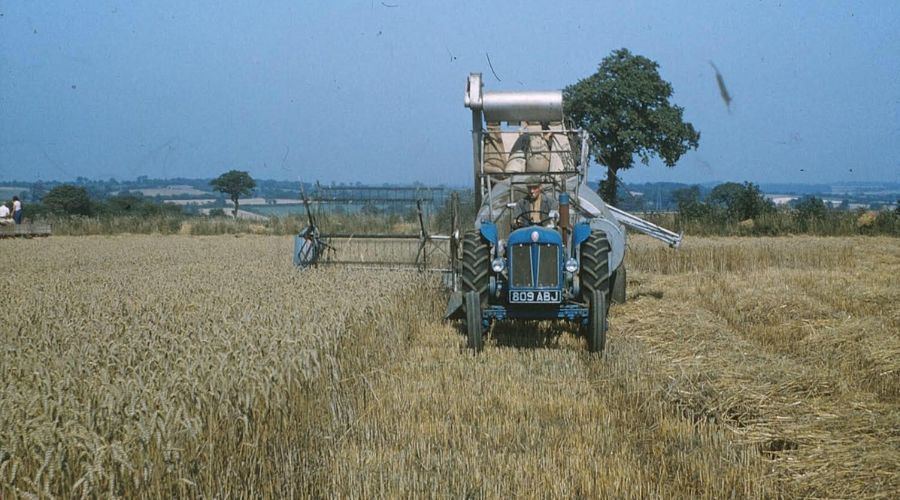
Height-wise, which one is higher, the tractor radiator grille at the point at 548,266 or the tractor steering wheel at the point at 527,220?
the tractor steering wheel at the point at 527,220

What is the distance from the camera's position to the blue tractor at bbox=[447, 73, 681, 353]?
8859 millimetres

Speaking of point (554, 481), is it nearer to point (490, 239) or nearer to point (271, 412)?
point (271, 412)

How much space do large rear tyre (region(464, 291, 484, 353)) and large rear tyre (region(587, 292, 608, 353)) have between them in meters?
1.10

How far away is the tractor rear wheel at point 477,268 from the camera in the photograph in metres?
9.17

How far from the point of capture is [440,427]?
616 cm

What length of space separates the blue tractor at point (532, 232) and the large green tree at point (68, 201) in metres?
37.9

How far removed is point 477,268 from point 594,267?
1.21m

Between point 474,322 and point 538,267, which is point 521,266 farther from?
point 474,322

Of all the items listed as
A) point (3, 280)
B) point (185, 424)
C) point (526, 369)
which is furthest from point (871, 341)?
point (3, 280)

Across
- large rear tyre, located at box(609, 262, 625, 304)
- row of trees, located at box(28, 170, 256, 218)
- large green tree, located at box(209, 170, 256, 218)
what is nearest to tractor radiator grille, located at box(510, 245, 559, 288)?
large rear tyre, located at box(609, 262, 625, 304)

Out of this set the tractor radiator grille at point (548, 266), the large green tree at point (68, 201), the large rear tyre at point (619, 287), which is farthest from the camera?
the large green tree at point (68, 201)

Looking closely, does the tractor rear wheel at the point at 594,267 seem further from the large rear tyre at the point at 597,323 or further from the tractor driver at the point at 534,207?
the tractor driver at the point at 534,207

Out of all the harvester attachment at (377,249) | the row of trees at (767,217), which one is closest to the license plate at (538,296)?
the harvester attachment at (377,249)

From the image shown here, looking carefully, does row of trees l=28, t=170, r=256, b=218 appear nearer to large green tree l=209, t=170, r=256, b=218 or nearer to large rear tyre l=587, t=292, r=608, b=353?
large green tree l=209, t=170, r=256, b=218
